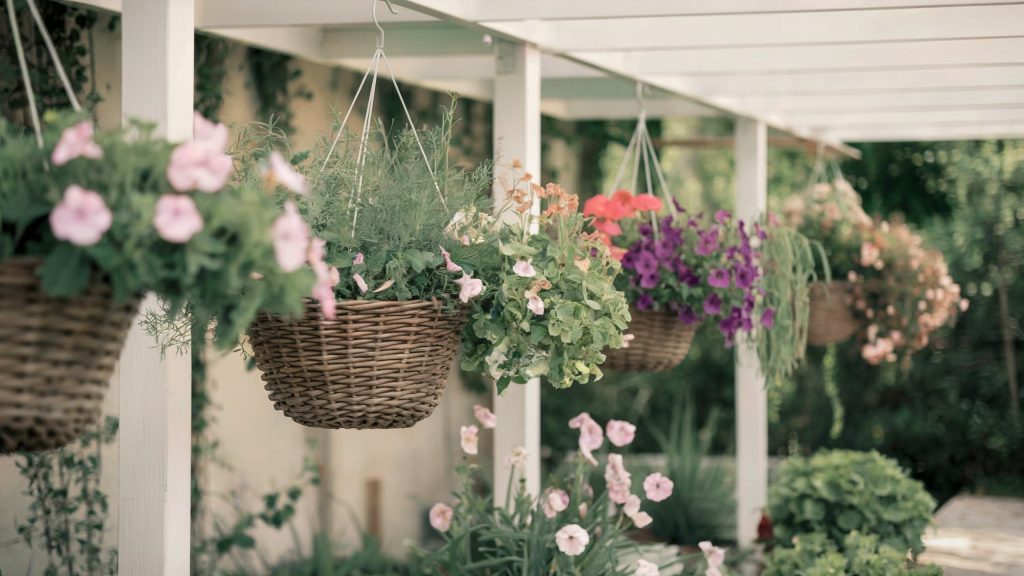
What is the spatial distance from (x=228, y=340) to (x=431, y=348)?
26.8 inches

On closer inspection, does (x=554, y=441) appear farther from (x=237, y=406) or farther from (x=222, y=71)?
(x=222, y=71)

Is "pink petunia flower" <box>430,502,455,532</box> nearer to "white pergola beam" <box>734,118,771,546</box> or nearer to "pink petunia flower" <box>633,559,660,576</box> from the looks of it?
"pink petunia flower" <box>633,559,660,576</box>

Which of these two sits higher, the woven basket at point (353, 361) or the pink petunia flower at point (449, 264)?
the pink petunia flower at point (449, 264)

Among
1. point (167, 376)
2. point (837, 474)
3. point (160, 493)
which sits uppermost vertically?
point (167, 376)

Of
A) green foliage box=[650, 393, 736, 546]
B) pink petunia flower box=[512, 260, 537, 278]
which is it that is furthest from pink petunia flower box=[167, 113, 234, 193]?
green foliage box=[650, 393, 736, 546]

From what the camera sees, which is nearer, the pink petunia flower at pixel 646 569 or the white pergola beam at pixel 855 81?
the pink petunia flower at pixel 646 569

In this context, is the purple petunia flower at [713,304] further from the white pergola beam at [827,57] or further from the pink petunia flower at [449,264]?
the pink petunia flower at [449,264]

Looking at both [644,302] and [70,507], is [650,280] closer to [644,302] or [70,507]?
[644,302]

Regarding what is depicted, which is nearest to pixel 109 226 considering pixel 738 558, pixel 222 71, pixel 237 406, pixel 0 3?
pixel 0 3

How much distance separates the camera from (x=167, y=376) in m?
2.20

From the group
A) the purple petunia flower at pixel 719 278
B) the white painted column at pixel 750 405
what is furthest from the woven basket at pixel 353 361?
the white painted column at pixel 750 405

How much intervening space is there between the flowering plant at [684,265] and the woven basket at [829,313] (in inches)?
47.6

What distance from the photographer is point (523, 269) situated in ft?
7.30

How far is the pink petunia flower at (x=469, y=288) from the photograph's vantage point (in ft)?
6.91
